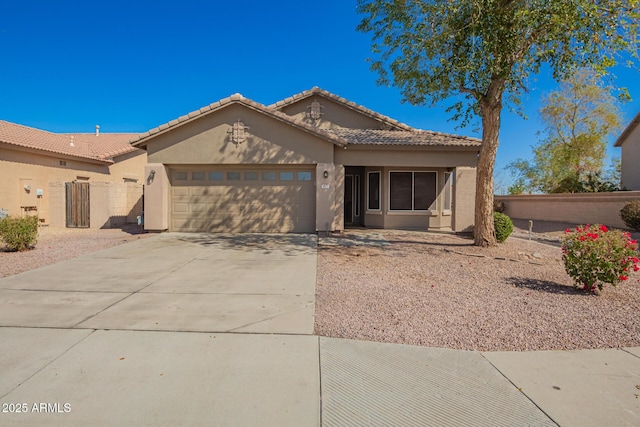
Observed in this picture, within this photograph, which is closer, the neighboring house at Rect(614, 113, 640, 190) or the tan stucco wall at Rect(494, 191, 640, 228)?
the tan stucco wall at Rect(494, 191, 640, 228)

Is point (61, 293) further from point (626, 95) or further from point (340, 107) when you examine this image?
point (340, 107)

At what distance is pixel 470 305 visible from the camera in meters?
5.23

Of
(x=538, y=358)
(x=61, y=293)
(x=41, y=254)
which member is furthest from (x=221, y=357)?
(x=41, y=254)

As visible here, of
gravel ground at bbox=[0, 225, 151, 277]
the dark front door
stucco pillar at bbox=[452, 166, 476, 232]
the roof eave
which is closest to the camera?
gravel ground at bbox=[0, 225, 151, 277]

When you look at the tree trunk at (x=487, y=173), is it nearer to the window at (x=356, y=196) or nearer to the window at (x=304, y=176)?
the window at (x=304, y=176)

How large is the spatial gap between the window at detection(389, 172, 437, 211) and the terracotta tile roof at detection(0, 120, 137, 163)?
15.7m

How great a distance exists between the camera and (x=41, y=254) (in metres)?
8.77

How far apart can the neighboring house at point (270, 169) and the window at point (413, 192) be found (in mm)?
59

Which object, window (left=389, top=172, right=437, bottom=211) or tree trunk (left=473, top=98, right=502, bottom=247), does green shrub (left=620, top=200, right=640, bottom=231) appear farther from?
tree trunk (left=473, top=98, right=502, bottom=247)

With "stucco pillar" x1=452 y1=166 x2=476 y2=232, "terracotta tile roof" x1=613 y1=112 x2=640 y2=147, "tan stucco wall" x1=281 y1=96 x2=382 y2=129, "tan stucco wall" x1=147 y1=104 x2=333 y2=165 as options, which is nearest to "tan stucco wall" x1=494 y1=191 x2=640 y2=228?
"stucco pillar" x1=452 y1=166 x2=476 y2=232

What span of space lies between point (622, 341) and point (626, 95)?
7.07 metres

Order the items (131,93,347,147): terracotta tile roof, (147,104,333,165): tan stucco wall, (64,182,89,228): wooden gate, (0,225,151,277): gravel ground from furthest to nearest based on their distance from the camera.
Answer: (64,182,89,228): wooden gate, (147,104,333,165): tan stucco wall, (131,93,347,147): terracotta tile roof, (0,225,151,277): gravel ground

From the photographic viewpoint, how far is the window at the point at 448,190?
48.2ft

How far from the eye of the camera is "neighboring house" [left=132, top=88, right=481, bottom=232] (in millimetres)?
12477
